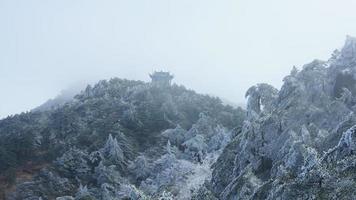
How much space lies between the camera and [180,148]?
76062mm

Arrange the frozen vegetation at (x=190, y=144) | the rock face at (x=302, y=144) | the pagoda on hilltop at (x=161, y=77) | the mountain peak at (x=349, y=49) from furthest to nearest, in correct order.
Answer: the pagoda on hilltop at (x=161, y=77)
the mountain peak at (x=349, y=49)
the frozen vegetation at (x=190, y=144)
the rock face at (x=302, y=144)

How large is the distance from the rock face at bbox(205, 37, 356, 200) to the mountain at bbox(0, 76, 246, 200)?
7.31 metres

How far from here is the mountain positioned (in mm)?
62344

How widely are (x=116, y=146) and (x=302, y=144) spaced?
37661 millimetres

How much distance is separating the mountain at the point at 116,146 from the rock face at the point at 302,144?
731 centimetres

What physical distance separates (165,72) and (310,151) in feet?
284

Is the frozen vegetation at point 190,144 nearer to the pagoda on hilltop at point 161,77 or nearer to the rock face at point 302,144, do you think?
the rock face at point 302,144

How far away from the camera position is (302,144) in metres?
38.2

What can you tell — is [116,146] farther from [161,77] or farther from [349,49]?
[161,77]

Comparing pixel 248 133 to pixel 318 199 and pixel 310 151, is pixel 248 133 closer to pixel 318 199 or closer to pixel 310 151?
pixel 310 151

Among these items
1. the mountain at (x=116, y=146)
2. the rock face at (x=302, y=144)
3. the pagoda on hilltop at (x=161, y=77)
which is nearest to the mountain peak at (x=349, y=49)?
the rock face at (x=302, y=144)

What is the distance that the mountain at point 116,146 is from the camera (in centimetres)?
6234

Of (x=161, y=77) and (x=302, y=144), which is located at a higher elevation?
(x=161, y=77)

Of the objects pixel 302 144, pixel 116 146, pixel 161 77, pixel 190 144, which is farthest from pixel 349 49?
pixel 161 77
